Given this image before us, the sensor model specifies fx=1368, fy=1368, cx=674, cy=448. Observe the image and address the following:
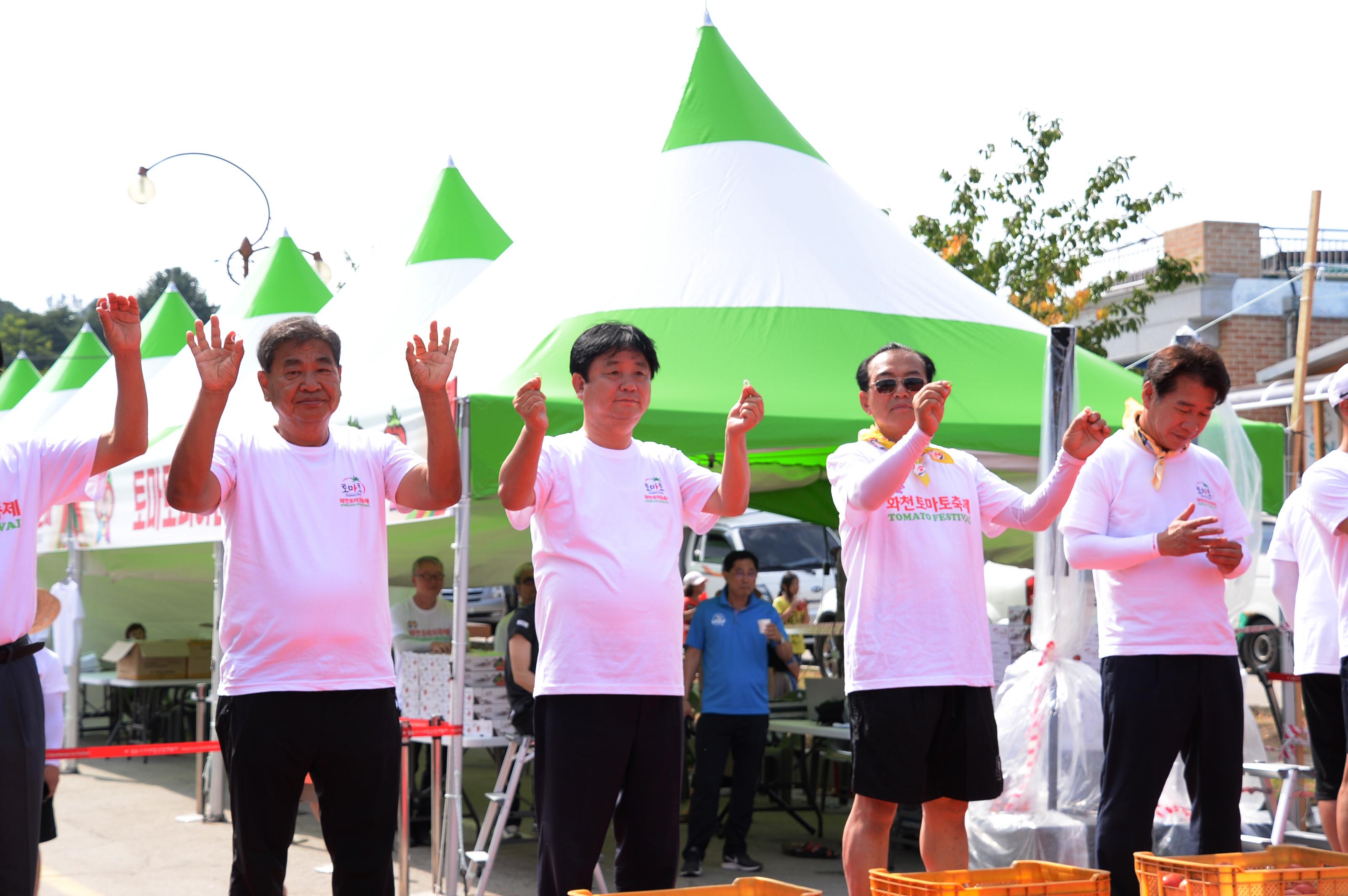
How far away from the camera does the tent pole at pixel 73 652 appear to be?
11.7 metres

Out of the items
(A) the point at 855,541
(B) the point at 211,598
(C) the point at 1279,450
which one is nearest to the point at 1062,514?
(A) the point at 855,541

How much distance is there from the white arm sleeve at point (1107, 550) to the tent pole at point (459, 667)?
9.74ft

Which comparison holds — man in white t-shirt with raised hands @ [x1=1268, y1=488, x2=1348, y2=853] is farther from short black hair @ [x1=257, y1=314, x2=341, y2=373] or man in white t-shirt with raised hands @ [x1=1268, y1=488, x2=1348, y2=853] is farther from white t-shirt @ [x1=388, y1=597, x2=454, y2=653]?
white t-shirt @ [x1=388, y1=597, x2=454, y2=653]

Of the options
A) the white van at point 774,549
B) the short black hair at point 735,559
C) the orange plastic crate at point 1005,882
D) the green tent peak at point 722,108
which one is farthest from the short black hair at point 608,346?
the white van at point 774,549

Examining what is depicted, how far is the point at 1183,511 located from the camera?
4.05m

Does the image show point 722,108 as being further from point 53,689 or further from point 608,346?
point 53,689

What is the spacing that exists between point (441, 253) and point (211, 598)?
24.8ft

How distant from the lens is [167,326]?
1587 cm

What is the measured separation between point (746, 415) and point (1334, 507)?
207 cm

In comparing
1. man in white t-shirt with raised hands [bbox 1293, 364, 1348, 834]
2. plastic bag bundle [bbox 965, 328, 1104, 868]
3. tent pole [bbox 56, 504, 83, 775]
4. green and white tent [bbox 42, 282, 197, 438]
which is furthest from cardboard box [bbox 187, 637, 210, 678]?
man in white t-shirt with raised hands [bbox 1293, 364, 1348, 834]

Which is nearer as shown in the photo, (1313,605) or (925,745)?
(925,745)

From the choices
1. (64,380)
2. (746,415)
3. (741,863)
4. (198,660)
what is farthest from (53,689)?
(64,380)

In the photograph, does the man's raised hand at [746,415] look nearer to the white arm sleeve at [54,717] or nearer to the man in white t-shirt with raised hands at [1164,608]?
the man in white t-shirt with raised hands at [1164,608]

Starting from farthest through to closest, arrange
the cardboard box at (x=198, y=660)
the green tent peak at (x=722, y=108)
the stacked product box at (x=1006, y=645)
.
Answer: the cardboard box at (x=198, y=660) < the green tent peak at (x=722, y=108) < the stacked product box at (x=1006, y=645)
